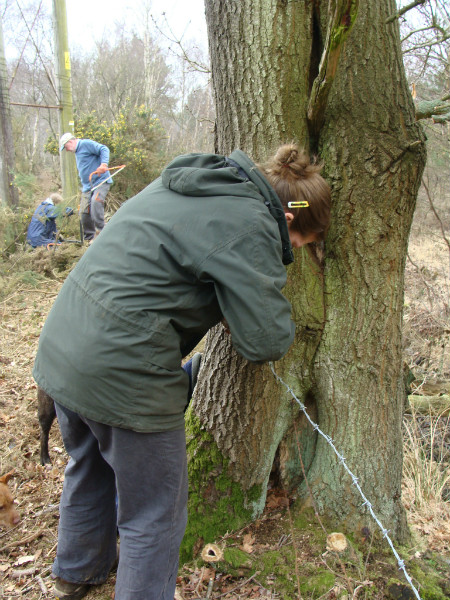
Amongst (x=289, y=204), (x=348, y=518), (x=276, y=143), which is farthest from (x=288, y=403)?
(x=276, y=143)

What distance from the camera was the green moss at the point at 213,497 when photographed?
2402 mm

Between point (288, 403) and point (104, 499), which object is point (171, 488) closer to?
point (104, 499)

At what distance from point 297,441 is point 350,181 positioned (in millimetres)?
1282

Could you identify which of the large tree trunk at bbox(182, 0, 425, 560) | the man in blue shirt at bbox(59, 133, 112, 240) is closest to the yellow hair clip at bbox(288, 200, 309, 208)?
the large tree trunk at bbox(182, 0, 425, 560)

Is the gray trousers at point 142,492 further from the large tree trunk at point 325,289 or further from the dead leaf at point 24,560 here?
the dead leaf at point 24,560

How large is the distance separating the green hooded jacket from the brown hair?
0.14m

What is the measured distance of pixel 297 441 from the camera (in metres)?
2.39

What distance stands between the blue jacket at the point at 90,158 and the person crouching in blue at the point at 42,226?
1162 millimetres

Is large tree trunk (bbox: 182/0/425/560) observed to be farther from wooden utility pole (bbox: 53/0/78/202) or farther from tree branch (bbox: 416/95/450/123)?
wooden utility pole (bbox: 53/0/78/202)

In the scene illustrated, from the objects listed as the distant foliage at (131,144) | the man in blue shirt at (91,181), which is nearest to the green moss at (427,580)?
the man in blue shirt at (91,181)

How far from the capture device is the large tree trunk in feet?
6.86

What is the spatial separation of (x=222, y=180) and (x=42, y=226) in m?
7.48

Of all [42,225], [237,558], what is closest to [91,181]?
[42,225]

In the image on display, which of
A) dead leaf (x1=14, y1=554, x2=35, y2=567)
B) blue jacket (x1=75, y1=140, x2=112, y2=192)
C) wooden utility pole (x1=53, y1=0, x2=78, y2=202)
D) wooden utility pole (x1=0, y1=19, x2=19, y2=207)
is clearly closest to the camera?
dead leaf (x1=14, y1=554, x2=35, y2=567)
